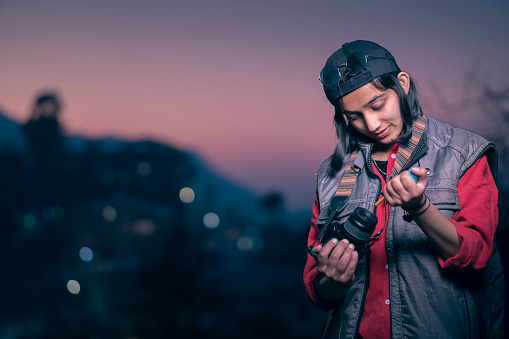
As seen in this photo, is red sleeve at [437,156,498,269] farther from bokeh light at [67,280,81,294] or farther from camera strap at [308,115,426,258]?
bokeh light at [67,280,81,294]

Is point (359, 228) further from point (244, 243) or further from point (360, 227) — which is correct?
point (244, 243)

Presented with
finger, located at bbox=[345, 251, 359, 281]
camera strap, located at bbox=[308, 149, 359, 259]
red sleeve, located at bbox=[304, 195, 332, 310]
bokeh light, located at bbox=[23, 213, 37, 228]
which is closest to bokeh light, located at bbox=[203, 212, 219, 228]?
bokeh light, located at bbox=[23, 213, 37, 228]

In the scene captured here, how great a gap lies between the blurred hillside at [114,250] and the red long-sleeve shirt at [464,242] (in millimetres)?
6592

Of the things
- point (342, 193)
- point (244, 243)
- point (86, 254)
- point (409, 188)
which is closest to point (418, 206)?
point (409, 188)

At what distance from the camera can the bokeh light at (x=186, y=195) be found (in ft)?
34.5

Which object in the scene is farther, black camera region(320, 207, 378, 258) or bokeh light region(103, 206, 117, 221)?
bokeh light region(103, 206, 117, 221)

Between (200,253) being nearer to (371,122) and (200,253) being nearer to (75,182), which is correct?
(75,182)

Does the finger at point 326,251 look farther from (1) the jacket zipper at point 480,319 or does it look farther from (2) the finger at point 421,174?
(1) the jacket zipper at point 480,319

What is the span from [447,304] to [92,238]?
9.35m

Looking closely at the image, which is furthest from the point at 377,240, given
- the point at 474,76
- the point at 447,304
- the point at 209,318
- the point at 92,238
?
the point at 92,238

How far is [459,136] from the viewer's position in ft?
4.60

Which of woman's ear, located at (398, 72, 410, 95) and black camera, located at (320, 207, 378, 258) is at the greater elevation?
woman's ear, located at (398, 72, 410, 95)

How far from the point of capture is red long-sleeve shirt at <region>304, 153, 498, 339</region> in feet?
3.87

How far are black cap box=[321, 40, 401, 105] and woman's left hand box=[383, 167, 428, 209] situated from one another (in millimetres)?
480
